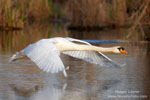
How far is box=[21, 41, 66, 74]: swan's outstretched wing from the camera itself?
7.88 meters

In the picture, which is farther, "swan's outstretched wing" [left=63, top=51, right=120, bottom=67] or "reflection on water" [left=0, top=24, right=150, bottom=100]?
"swan's outstretched wing" [left=63, top=51, right=120, bottom=67]

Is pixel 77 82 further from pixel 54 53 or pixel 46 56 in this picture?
pixel 46 56

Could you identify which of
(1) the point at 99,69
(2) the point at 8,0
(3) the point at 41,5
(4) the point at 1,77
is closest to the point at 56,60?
(4) the point at 1,77

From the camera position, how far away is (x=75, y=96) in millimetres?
7629

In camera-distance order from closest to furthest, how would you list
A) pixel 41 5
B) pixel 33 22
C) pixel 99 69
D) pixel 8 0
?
pixel 99 69, pixel 8 0, pixel 41 5, pixel 33 22

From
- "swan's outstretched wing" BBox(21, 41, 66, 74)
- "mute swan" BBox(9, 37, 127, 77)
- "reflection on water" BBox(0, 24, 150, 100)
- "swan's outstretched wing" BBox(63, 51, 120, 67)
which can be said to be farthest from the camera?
"swan's outstretched wing" BBox(63, 51, 120, 67)

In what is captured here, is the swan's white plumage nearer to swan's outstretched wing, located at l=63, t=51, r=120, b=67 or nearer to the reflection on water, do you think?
the reflection on water

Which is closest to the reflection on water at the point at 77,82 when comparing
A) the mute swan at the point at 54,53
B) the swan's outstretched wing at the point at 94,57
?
the swan's outstretched wing at the point at 94,57

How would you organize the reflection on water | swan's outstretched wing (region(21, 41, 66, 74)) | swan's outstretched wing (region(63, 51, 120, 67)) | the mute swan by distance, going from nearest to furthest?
the reflection on water
swan's outstretched wing (region(21, 41, 66, 74))
the mute swan
swan's outstretched wing (region(63, 51, 120, 67))

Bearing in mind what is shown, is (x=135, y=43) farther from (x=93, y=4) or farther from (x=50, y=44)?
(x=50, y=44)

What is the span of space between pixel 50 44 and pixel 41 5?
980 inches

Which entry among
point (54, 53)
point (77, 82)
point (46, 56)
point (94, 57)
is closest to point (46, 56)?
point (46, 56)

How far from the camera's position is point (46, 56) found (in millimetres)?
8289

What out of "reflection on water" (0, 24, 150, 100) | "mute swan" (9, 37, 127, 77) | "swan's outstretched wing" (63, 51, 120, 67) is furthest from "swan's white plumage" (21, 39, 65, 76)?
"swan's outstretched wing" (63, 51, 120, 67)
